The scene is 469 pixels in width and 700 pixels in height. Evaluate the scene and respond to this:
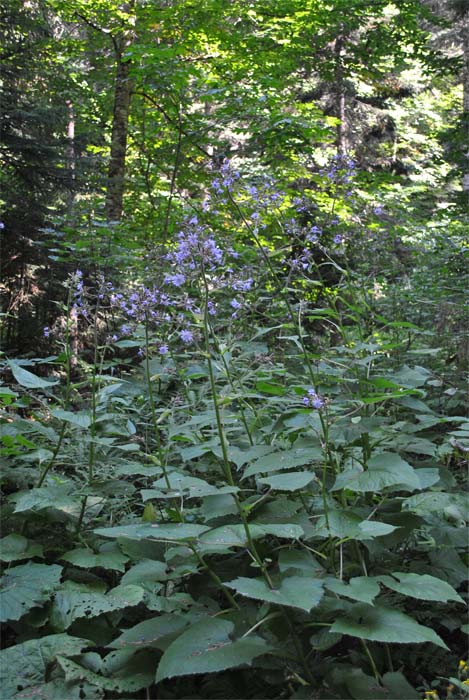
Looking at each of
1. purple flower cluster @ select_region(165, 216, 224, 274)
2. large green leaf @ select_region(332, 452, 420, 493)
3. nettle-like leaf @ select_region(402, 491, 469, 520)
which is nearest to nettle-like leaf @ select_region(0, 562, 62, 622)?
large green leaf @ select_region(332, 452, 420, 493)

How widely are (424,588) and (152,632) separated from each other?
34.9 inches

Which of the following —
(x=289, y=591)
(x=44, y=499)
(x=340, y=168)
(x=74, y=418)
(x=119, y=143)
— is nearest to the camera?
(x=289, y=591)

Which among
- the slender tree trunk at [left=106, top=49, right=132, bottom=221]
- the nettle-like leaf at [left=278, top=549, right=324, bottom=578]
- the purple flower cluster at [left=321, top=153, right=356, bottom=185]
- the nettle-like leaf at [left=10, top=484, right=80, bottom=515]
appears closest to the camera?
the nettle-like leaf at [left=278, top=549, right=324, bottom=578]

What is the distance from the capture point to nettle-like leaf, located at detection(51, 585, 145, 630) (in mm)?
1931

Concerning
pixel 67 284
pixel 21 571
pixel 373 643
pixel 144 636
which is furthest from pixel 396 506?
pixel 67 284

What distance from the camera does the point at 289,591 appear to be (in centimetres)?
161

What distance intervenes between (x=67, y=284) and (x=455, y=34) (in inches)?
742

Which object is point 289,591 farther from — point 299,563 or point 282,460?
point 282,460

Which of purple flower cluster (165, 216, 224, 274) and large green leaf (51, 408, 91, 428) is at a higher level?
purple flower cluster (165, 216, 224, 274)

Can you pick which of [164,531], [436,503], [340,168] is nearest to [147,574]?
[164,531]

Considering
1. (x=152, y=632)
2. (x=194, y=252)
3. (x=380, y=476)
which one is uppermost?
(x=194, y=252)

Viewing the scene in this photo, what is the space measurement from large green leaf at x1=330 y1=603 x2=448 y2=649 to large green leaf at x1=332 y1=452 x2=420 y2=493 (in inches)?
15.0

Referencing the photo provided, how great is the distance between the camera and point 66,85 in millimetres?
9031

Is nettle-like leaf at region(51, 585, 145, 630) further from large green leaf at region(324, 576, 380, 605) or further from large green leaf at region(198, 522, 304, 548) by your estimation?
large green leaf at region(324, 576, 380, 605)
